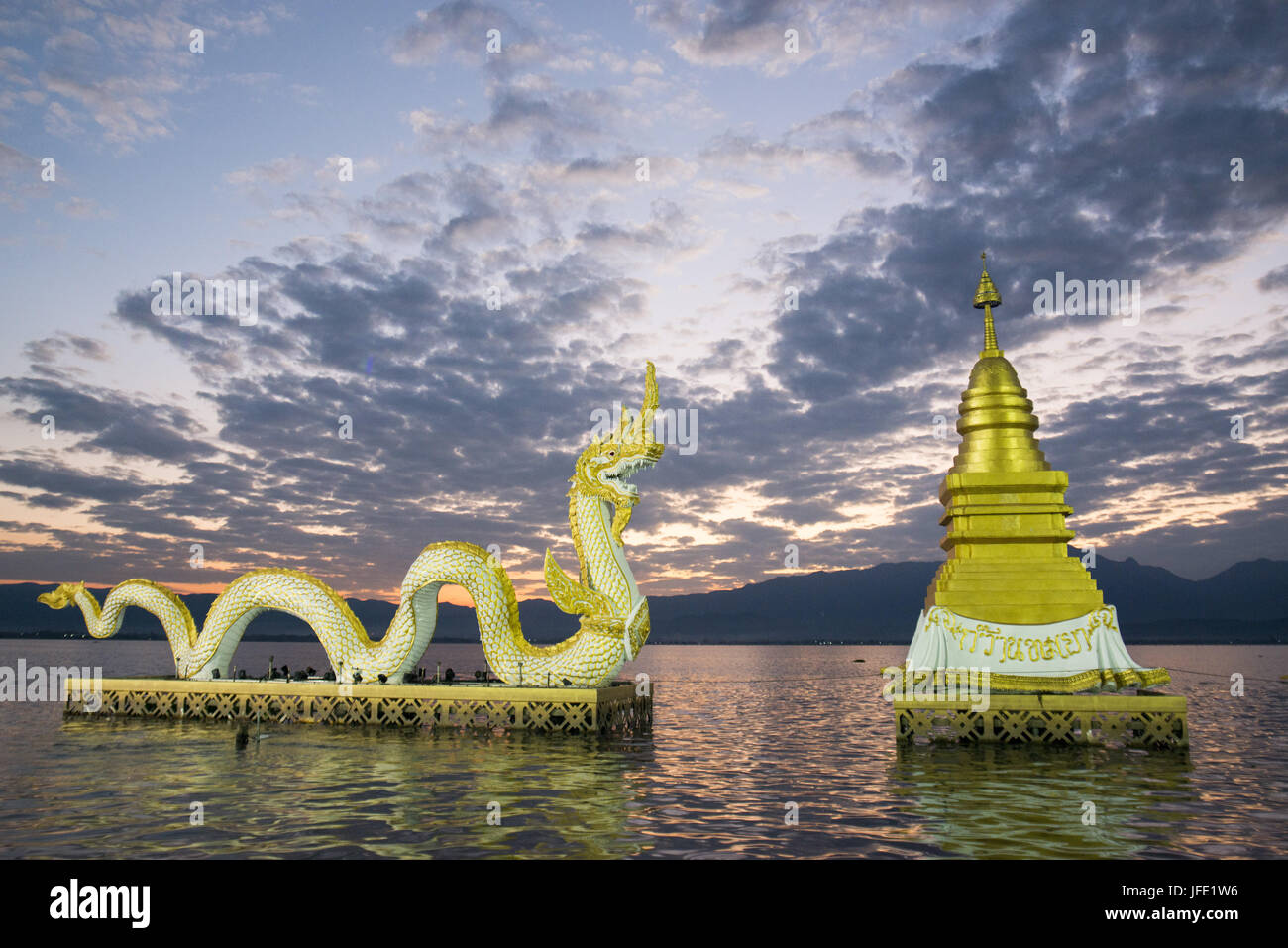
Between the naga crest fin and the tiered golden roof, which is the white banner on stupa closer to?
the tiered golden roof

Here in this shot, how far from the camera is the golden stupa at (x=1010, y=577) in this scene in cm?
2288

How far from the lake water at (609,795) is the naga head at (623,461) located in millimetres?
7082

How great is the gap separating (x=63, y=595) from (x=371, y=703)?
14.3m

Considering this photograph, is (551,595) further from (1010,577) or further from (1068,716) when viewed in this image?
(1068,716)

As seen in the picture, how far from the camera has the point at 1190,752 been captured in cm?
2512

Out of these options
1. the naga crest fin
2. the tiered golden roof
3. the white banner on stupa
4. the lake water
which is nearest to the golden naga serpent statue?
the naga crest fin

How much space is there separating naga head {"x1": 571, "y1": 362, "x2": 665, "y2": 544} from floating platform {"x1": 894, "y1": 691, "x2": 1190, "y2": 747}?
9825 millimetres

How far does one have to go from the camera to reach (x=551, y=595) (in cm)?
2589

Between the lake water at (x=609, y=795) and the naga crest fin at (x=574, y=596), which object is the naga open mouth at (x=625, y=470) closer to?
the naga crest fin at (x=574, y=596)

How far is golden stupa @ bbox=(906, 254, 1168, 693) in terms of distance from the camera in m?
22.9
